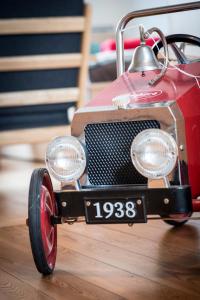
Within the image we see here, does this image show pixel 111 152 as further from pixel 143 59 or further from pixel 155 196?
pixel 143 59

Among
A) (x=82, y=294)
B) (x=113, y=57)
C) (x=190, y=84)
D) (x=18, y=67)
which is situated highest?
(x=113, y=57)

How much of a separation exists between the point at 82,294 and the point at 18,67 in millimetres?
1787

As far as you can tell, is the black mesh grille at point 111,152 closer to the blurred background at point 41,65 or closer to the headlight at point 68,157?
the headlight at point 68,157

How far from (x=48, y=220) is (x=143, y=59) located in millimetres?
597

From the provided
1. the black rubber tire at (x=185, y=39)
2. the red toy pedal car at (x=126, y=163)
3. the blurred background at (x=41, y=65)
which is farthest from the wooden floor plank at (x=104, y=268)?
the blurred background at (x=41, y=65)

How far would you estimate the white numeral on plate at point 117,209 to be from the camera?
1627mm

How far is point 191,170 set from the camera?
5.66 ft

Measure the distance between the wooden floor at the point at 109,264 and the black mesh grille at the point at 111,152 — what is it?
273 mm

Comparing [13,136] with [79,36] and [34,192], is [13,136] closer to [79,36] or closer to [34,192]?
[79,36]

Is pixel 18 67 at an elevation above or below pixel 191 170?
above

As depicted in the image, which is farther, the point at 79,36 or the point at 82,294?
the point at 79,36

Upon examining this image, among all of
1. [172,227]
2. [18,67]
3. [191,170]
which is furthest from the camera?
[18,67]

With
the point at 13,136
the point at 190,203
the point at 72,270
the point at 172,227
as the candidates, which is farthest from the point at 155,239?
the point at 13,136

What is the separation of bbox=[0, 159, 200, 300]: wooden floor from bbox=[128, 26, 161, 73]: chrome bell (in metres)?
0.61
